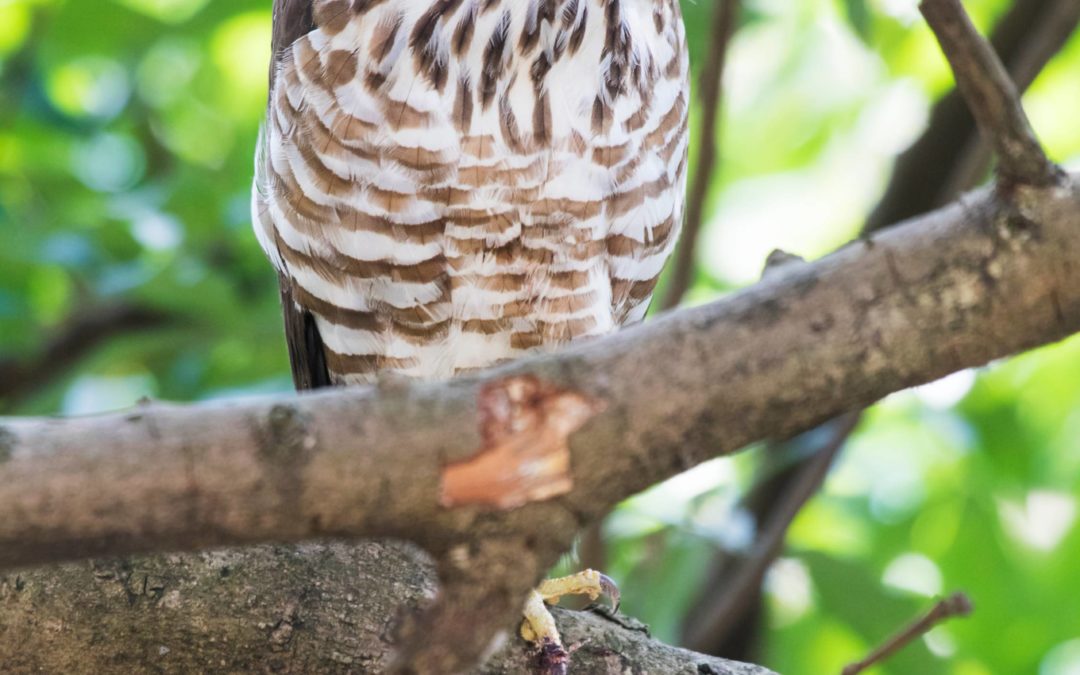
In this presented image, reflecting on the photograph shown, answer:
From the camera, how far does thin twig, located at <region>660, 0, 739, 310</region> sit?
3.05 metres

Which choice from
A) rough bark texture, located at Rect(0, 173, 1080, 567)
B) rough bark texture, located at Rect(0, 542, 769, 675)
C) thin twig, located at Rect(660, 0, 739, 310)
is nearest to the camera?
rough bark texture, located at Rect(0, 173, 1080, 567)

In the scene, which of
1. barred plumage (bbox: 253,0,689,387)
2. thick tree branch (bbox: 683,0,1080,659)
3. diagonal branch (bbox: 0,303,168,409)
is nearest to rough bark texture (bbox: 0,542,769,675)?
barred plumage (bbox: 253,0,689,387)

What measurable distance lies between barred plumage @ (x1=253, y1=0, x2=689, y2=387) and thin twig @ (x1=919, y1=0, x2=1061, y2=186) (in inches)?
50.0

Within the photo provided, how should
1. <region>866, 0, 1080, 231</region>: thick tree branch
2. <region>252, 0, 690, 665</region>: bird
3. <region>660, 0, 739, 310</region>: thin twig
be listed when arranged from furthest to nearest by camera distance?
<region>866, 0, 1080, 231</region>: thick tree branch → <region>660, 0, 739, 310</region>: thin twig → <region>252, 0, 690, 665</region>: bird

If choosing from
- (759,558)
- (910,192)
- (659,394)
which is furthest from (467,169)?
(910,192)

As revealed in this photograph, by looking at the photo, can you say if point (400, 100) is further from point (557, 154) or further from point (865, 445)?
point (865, 445)

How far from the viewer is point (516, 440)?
126cm

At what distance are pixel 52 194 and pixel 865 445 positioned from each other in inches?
111

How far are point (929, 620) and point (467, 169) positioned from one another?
1.18 meters

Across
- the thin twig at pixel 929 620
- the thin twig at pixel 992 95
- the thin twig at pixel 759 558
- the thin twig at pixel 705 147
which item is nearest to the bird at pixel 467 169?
the thin twig at pixel 705 147

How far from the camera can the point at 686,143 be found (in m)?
2.80

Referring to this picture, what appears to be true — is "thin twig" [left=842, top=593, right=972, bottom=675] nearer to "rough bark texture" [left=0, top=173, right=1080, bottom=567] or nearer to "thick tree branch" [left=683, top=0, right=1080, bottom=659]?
"rough bark texture" [left=0, top=173, right=1080, bottom=567]

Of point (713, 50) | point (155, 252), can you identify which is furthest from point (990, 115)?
point (155, 252)

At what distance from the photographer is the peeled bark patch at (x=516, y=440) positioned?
1.26 m
